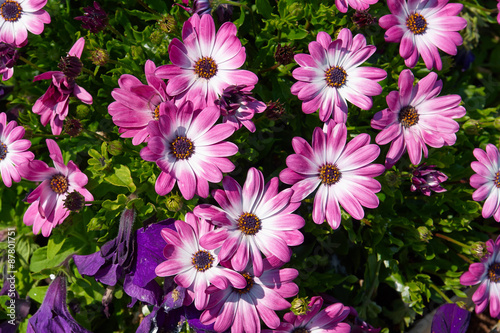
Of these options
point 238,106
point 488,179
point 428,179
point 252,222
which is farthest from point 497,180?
point 238,106

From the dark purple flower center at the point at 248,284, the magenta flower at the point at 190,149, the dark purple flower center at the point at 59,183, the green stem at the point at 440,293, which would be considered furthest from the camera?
the green stem at the point at 440,293

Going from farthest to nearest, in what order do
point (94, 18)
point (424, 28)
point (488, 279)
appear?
1. point (488, 279)
2. point (424, 28)
3. point (94, 18)

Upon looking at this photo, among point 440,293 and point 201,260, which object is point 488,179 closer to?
point 440,293

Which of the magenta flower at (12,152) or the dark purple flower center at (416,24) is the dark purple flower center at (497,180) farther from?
the magenta flower at (12,152)

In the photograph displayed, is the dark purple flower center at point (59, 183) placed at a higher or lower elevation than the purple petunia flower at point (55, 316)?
higher

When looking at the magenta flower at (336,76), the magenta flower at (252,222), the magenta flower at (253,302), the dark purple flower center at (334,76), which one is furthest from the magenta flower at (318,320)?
the dark purple flower center at (334,76)

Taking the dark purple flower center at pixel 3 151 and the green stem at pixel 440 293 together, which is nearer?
the dark purple flower center at pixel 3 151

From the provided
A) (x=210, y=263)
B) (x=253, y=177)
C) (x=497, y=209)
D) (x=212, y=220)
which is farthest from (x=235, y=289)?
(x=497, y=209)

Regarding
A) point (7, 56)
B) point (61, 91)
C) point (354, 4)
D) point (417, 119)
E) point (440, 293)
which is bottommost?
point (440, 293)
